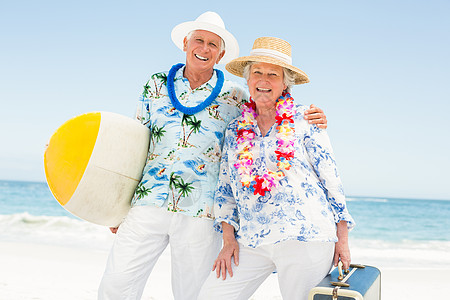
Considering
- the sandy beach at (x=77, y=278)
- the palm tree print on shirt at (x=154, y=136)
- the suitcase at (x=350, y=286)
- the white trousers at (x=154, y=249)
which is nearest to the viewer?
the suitcase at (x=350, y=286)

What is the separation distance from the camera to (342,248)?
7.06 feet

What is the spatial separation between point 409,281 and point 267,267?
4.33 m

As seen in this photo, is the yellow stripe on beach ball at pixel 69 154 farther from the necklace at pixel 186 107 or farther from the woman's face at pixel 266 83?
the woman's face at pixel 266 83

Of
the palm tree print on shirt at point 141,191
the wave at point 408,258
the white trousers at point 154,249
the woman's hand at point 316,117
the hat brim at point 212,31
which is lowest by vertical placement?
the wave at point 408,258

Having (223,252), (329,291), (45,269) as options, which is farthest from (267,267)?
(45,269)

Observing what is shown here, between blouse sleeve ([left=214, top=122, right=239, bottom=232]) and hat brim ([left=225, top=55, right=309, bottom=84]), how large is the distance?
371mm

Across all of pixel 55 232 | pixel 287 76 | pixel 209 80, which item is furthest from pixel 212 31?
pixel 55 232

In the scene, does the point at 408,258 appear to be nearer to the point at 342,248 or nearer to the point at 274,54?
the point at 342,248

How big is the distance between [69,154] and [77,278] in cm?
320

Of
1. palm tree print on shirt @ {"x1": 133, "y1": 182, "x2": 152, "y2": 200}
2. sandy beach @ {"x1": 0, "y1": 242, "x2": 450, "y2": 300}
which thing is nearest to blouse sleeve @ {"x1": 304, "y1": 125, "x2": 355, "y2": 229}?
palm tree print on shirt @ {"x1": 133, "y1": 182, "x2": 152, "y2": 200}

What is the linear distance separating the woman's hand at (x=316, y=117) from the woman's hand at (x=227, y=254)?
67 centimetres

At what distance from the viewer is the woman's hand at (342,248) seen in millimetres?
2129

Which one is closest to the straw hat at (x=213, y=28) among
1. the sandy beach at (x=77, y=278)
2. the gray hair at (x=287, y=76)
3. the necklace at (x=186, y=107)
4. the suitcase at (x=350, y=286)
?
the necklace at (x=186, y=107)

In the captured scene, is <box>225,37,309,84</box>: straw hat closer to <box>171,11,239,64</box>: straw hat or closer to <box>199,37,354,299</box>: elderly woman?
<box>199,37,354,299</box>: elderly woman
